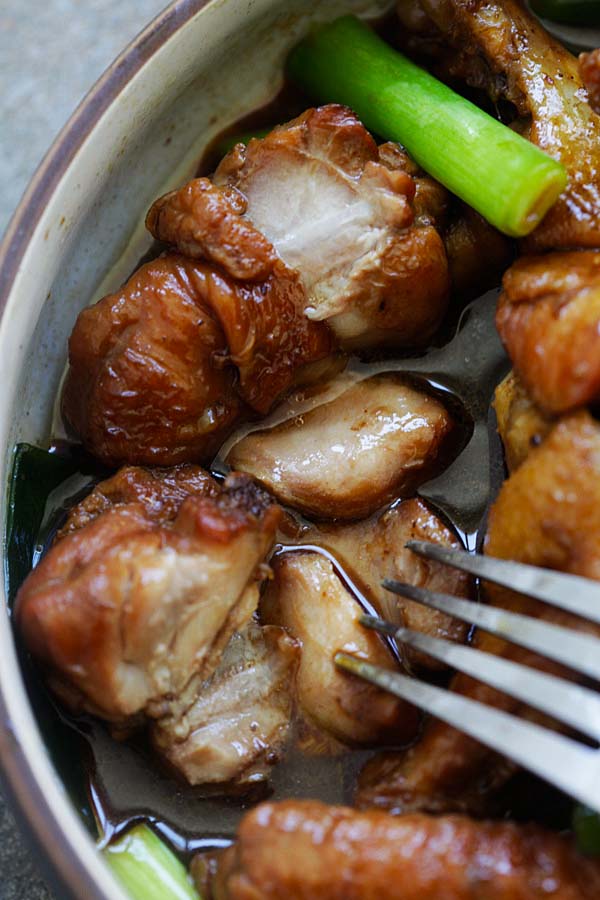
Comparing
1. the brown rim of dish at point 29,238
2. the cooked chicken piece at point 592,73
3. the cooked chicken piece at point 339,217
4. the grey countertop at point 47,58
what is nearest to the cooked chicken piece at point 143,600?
the brown rim of dish at point 29,238

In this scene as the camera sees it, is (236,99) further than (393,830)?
Yes

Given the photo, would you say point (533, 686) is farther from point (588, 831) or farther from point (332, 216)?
point (332, 216)

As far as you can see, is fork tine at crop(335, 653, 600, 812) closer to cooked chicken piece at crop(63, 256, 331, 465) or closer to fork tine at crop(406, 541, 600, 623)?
fork tine at crop(406, 541, 600, 623)

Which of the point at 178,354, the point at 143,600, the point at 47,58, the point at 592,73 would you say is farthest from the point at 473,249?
the point at 47,58

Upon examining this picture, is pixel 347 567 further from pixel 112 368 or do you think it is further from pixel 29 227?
pixel 29 227

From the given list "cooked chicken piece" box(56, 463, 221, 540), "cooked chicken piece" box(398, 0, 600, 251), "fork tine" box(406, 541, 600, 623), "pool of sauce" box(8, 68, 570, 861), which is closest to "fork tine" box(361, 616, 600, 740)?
"fork tine" box(406, 541, 600, 623)

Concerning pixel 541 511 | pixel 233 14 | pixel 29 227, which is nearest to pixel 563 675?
pixel 541 511
